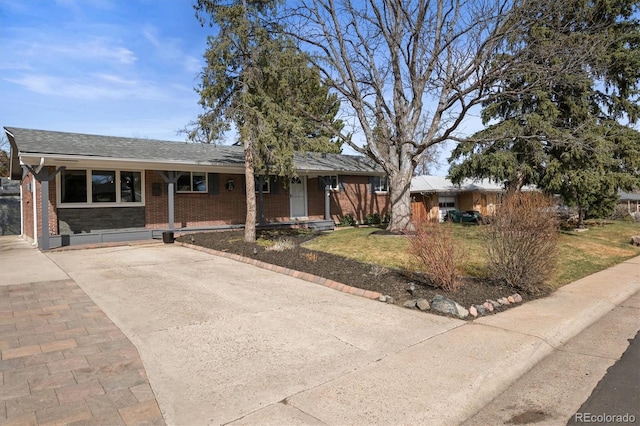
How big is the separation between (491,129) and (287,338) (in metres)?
19.3

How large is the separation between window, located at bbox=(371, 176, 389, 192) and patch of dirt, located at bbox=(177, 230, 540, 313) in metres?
11.4

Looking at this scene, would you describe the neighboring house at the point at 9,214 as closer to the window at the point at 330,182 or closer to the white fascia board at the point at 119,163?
the white fascia board at the point at 119,163

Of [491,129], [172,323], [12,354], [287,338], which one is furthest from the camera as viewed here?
[491,129]

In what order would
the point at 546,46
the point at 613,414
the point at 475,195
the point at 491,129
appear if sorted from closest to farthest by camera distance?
the point at 613,414
the point at 546,46
the point at 491,129
the point at 475,195

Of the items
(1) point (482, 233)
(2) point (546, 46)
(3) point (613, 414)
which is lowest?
(3) point (613, 414)

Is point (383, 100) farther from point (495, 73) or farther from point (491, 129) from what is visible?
point (491, 129)

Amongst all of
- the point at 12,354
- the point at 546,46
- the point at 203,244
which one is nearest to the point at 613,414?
the point at 12,354

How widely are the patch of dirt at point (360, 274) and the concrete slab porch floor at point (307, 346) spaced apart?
2.07ft

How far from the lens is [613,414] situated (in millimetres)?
3484

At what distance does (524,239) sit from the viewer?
24.3 ft

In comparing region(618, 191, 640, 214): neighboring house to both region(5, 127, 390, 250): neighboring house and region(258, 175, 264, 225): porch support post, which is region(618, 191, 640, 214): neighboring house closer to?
region(5, 127, 390, 250): neighboring house

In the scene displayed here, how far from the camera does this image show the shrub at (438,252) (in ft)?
23.4

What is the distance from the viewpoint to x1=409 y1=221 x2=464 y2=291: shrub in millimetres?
7129

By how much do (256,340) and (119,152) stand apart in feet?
38.6
